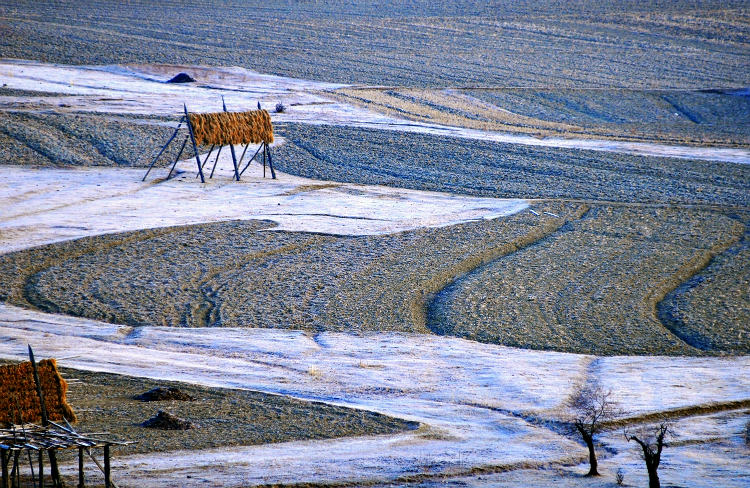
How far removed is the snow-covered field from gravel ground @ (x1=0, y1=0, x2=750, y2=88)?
738 inches

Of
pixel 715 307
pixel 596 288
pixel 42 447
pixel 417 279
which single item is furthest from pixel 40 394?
pixel 715 307

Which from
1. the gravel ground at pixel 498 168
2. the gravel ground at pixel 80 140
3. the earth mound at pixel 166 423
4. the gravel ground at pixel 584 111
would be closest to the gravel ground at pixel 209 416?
the earth mound at pixel 166 423

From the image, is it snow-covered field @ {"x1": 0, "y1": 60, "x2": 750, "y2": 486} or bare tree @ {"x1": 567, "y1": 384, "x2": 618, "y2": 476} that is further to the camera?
bare tree @ {"x1": 567, "y1": 384, "x2": 618, "y2": 476}

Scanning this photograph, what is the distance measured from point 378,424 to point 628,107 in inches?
1015

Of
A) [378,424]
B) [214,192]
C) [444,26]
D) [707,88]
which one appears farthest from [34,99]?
[444,26]

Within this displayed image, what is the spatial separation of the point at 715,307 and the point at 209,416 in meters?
7.08

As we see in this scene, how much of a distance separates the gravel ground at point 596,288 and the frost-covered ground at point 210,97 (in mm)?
7611

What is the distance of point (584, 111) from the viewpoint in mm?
30953

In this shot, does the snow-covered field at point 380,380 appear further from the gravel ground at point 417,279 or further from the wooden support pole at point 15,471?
the wooden support pole at point 15,471

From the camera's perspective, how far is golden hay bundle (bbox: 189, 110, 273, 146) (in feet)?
58.6

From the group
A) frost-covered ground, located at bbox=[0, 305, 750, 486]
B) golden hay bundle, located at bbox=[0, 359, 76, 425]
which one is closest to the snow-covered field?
frost-covered ground, located at bbox=[0, 305, 750, 486]

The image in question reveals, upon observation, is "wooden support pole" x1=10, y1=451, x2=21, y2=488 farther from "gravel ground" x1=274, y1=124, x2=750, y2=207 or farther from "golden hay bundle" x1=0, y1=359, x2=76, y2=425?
"gravel ground" x1=274, y1=124, x2=750, y2=207

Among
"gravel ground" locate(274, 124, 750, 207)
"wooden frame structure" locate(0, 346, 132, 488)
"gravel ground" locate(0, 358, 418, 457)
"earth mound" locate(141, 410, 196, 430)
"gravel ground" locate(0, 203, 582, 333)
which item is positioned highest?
"gravel ground" locate(274, 124, 750, 207)

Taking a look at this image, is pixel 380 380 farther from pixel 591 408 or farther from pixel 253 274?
pixel 253 274
